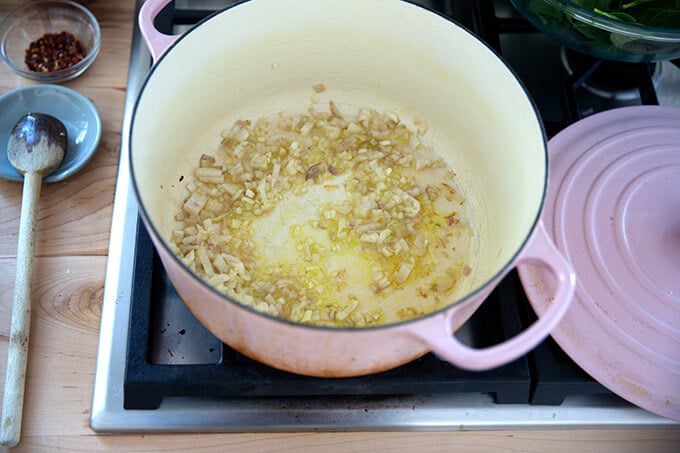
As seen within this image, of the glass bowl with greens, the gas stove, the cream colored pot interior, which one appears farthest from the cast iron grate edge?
the glass bowl with greens

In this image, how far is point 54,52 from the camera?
949 mm

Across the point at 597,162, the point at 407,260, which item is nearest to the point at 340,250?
the point at 407,260

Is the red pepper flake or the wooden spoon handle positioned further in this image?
the red pepper flake

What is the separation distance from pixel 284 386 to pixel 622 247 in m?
0.41

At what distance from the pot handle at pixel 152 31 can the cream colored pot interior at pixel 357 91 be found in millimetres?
11

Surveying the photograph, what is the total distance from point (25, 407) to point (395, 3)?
2.01 feet

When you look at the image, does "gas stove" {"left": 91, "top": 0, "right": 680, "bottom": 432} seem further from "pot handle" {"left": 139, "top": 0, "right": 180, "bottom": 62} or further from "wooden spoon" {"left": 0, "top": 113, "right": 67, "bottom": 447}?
"pot handle" {"left": 139, "top": 0, "right": 180, "bottom": 62}

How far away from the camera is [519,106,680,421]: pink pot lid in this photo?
2.36 feet

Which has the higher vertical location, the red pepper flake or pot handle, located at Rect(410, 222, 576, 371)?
pot handle, located at Rect(410, 222, 576, 371)

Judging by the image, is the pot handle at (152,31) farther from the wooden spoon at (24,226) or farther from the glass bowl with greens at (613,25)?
the glass bowl with greens at (613,25)

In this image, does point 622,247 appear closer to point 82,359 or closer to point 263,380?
point 263,380

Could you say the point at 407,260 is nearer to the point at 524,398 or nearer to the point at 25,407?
the point at 524,398

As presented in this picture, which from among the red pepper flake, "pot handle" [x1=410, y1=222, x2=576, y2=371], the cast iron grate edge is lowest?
the cast iron grate edge

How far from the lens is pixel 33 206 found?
81 cm
